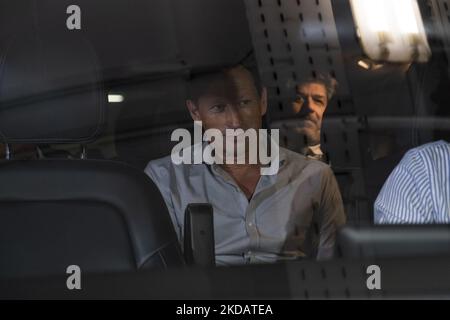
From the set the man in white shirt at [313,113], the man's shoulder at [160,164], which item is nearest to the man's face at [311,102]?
the man in white shirt at [313,113]

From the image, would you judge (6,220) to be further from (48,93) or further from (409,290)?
(409,290)

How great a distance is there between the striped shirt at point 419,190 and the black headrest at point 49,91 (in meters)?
0.62

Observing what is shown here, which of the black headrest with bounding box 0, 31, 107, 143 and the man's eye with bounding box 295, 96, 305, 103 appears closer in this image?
the man's eye with bounding box 295, 96, 305, 103

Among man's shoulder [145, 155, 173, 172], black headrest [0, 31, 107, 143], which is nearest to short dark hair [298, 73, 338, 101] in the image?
man's shoulder [145, 155, 173, 172]

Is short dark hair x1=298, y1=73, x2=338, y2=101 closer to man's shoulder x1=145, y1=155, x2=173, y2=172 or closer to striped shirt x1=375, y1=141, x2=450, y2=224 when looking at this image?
striped shirt x1=375, y1=141, x2=450, y2=224

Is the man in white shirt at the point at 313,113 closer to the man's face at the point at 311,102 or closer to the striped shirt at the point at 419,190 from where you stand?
the man's face at the point at 311,102

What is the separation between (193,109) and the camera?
5.96 feet

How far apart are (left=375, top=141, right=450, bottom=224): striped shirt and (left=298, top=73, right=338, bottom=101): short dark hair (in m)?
0.19

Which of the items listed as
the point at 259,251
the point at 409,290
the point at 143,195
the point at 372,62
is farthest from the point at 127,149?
the point at 409,290

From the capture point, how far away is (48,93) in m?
1.91

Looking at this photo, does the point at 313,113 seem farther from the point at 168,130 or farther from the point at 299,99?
the point at 168,130

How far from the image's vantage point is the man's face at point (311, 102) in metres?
1.70

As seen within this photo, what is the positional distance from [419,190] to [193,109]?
0.47 meters

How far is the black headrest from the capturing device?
188 cm
